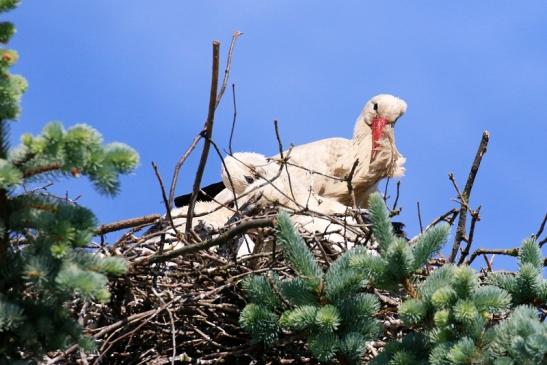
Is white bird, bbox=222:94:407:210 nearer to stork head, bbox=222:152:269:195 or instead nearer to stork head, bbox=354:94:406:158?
stork head, bbox=354:94:406:158

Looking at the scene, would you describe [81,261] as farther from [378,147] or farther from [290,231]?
[378,147]

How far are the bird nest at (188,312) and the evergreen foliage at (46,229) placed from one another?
1.10 meters

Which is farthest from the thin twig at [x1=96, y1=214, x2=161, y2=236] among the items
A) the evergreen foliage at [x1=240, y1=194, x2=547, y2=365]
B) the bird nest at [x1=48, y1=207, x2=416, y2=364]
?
the evergreen foliage at [x1=240, y1=194, x2=547, y2=365]

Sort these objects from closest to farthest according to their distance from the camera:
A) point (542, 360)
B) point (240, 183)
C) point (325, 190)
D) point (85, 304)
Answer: point (542, 360)
point (85, 304)
point (240, 183)
point (325, 190)

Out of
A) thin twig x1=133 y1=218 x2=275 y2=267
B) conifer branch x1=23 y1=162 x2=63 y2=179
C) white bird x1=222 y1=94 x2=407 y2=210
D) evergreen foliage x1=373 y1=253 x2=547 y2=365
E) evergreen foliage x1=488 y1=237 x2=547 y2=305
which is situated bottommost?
evergreen foliage x1=373 y1=253 x2=547 y2=365

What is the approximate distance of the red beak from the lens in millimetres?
9531

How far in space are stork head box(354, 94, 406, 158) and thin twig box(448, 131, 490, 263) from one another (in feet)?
15.2

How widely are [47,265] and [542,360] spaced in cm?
142

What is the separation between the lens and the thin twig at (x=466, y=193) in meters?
4.81

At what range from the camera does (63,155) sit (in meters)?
3.06

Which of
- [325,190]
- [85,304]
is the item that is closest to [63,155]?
[85,304]

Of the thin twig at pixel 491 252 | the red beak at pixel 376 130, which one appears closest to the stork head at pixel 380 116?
the red beak at pixel 376 130

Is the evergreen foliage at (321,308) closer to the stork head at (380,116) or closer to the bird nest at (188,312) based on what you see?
the bird nest at (188,312)

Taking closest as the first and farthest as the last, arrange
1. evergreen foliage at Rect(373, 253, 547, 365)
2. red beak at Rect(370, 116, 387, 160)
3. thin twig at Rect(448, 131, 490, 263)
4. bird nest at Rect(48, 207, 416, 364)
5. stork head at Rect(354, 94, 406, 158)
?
1. evergreen foliage at Rect(373, 253, 547, 365)
2. bird nest at Rect(48, 207, 416, 364)
3. thin twig at Rect(448, 131, 490, 263)
4. red beak at Rect(370, 116, 387, 160)
5. stork head at Rect(354, 94, 406, 158)
